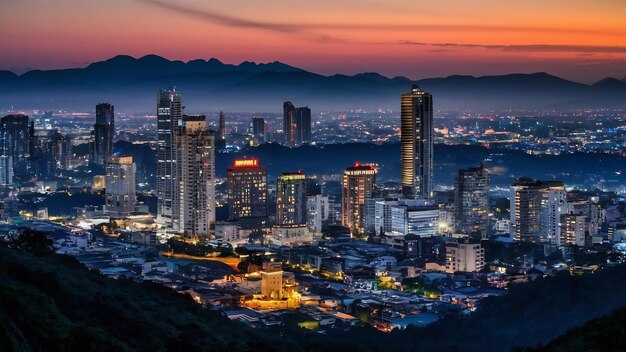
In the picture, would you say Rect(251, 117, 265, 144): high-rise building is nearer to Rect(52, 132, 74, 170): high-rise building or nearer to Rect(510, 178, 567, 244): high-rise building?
Rect(52, 132, 74, 170): high-rise building

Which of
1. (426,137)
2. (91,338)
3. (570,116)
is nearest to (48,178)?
(426,137)

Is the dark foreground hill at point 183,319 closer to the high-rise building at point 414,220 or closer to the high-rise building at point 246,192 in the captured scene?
the high-rise building at point 414,220

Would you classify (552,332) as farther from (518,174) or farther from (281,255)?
(518,174)

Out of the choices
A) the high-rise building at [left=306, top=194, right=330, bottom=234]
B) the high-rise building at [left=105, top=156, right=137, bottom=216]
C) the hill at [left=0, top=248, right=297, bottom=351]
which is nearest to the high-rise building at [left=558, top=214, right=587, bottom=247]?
the high-rise building at [left=306, top=194, right=330, bottom=234]

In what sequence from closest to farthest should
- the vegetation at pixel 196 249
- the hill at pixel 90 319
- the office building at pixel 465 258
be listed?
the hill at pixel 90 319, the office building at pixel 465 258, the vegetation at pixel 196 249

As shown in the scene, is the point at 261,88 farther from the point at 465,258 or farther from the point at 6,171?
the point at 465,258

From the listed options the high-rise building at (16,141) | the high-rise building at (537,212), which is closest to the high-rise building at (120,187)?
the high-rise building at (16,141)
